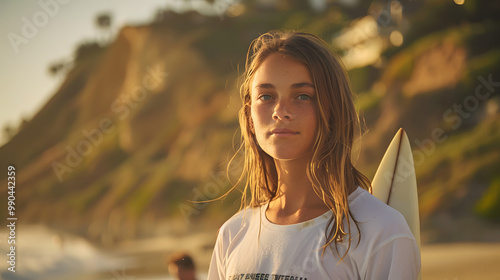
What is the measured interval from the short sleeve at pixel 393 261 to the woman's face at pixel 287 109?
0.18 meters

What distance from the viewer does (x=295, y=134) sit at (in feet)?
2.47

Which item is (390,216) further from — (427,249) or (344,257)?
(427,249)

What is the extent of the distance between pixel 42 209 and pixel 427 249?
6.10m

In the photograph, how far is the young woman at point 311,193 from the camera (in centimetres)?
67

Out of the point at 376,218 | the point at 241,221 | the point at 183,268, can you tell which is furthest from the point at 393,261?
the point at 183,268

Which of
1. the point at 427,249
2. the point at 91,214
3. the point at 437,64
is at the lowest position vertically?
the point at 427,249

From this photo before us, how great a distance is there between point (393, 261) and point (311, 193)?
0.56 feet

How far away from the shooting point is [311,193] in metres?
0.78

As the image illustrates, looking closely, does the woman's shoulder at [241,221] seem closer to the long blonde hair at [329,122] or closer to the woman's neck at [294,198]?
the woman's neck at [294,198]

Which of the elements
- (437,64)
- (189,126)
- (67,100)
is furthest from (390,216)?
(67,100)

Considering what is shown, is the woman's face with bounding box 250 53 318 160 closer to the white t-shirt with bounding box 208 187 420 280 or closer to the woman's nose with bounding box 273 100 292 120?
the woman's nose with bounding box 273 100 292 120

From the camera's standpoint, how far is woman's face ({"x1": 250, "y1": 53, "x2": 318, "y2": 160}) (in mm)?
750

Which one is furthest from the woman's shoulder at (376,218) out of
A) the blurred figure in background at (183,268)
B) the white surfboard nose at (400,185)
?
the blurred figure in background at (183,268)

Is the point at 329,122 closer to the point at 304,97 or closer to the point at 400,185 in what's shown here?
the point at 304,97
